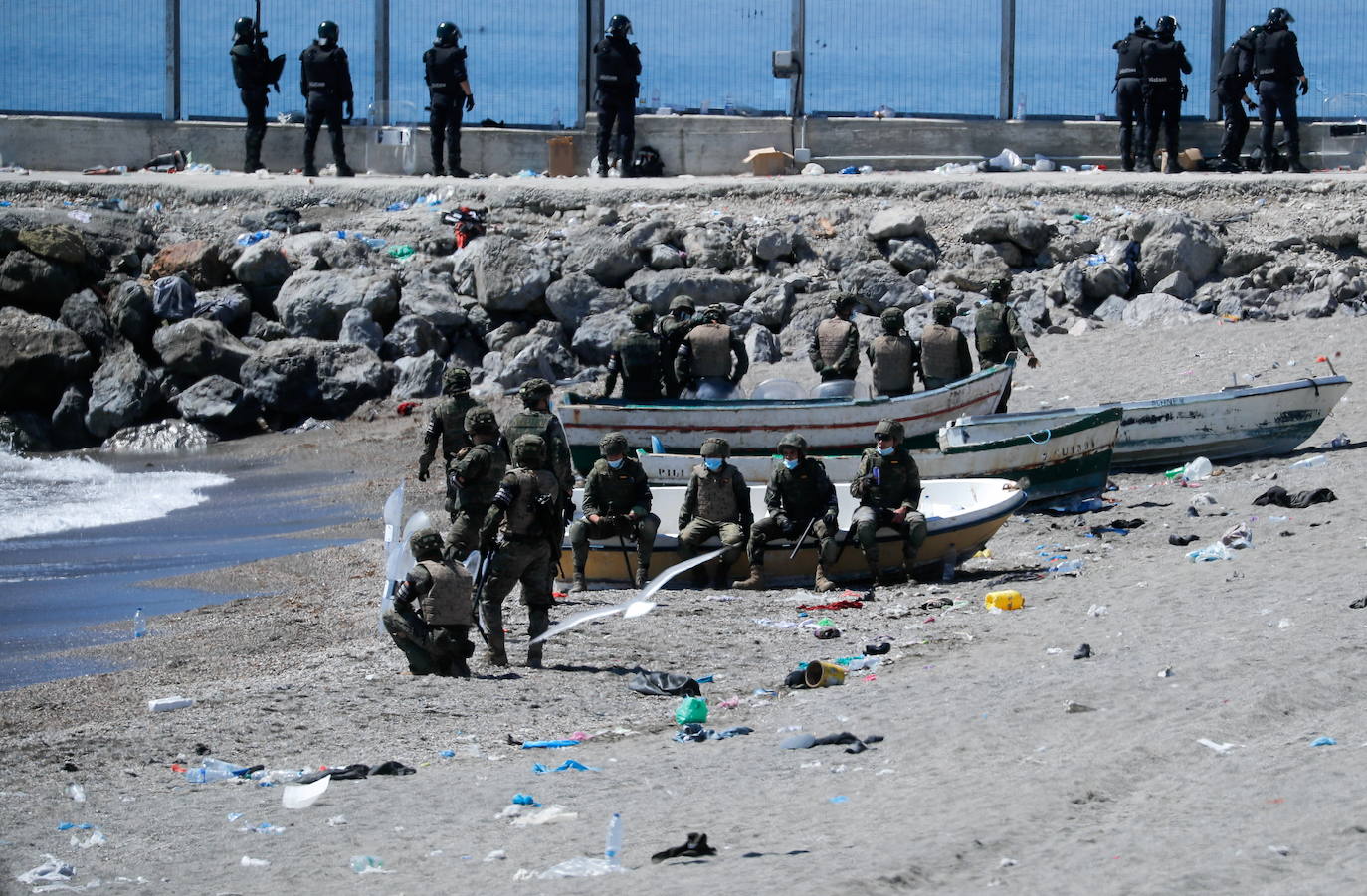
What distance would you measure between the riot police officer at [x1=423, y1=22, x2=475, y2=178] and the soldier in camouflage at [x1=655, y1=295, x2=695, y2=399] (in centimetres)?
976

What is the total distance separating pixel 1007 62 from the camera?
83.1 feet

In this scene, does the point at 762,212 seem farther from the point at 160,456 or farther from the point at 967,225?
the point at 160,456

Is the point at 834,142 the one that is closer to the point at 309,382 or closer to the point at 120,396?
the point at 309,382

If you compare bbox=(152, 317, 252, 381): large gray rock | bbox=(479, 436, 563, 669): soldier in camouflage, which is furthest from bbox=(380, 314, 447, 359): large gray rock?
bbox=(479, 436, 563, 669): soldier in camouflage

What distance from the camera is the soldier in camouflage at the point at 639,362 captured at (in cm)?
1498

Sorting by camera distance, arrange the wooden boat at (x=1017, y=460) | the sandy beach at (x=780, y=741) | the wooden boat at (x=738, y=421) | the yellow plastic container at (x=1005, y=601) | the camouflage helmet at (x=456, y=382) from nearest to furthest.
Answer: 1. the sandy beach at (x=780, y=741)
2. the yellow plastic container at (x=1005, y=601)
3. the camouflage helmet at (x=456, y=382)
4. the wooden boat at (x=1017, y=460)
5. the wooden boat at (x=738, y=421)

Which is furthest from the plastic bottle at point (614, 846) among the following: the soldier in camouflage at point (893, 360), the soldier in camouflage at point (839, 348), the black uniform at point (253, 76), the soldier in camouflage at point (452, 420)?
the black uniform at point (253, 76)

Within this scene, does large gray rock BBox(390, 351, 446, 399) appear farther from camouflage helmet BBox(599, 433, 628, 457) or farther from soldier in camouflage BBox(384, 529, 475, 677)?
soldier in camouflage BBox(384, 529, 475, 677)

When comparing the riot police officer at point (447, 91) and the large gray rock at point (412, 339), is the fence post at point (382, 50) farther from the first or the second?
the large gray rock at point (412, 339)

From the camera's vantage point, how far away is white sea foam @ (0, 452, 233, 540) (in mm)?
16906

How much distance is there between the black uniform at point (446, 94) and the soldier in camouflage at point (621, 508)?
13.5 m

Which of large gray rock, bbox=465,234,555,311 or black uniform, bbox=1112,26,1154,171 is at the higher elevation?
black uniform, bbox=1112,26,1154,171

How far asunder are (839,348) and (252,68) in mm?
12551

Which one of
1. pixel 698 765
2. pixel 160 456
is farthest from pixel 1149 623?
pixel 160 456
